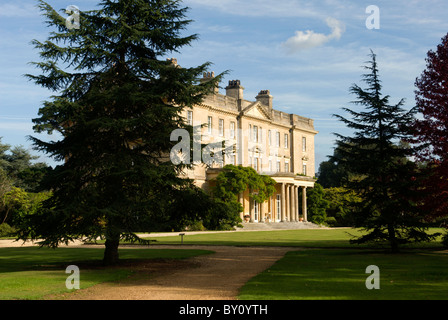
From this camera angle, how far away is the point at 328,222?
2207 inches

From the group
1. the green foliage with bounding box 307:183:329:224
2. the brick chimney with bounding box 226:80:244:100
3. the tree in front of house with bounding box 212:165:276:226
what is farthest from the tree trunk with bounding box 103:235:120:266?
the green foliage with bounding box 307:183:329:224

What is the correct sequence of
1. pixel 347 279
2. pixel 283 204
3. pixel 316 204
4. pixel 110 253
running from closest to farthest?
pixel 347 279
pixel 110 253
pixel 283 204
pixel 316 204

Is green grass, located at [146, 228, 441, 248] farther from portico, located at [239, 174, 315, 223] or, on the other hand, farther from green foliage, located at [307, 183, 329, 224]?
green foliage, located at [307, 183, 329, 224]

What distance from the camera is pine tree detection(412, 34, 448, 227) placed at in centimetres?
1592

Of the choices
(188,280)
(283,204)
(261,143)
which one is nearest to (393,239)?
(188,280)

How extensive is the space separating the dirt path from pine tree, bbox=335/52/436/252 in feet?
14.9

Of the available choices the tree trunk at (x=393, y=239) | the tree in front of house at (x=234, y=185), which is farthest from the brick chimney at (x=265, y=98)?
the tree trunk at (x=393, y=239)

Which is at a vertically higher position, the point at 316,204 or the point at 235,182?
the point at 235,182

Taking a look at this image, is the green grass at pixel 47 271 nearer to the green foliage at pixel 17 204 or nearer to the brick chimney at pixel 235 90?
the green foliage at pixel 17 204

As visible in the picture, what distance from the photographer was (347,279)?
1151cm

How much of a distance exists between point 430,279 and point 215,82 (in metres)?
8.61

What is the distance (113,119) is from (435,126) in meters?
10.7

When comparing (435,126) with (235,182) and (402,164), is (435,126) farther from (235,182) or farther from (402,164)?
(235,182)
